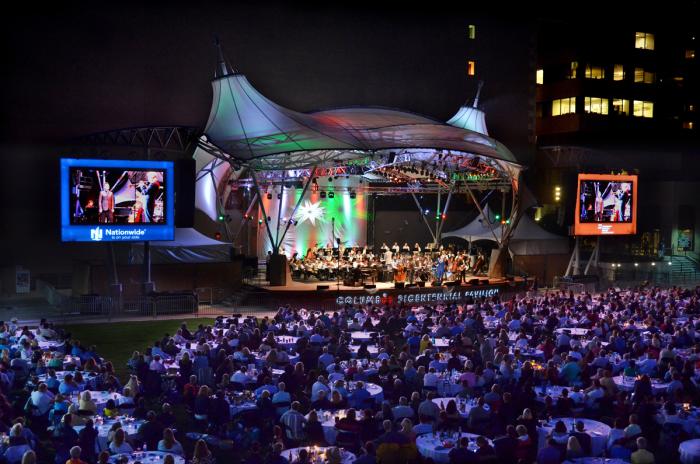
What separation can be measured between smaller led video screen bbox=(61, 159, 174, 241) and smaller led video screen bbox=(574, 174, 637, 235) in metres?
21.2

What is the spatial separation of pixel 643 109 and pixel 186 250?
166ft

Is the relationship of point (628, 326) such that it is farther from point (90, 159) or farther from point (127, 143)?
point (127, 143)

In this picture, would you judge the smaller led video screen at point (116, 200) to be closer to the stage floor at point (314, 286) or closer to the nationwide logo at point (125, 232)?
the nationwide logo at point (125, 232)

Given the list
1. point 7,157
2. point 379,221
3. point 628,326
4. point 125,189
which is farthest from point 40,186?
point 628,326

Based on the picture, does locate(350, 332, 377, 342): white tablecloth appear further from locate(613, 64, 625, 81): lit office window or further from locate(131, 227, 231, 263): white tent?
locate(613, 64, 625, 81): lit office window

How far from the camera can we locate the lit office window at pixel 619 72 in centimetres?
6725

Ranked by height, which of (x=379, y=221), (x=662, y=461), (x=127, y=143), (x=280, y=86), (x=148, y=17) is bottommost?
(x=662, y=461)

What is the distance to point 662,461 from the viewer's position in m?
13.1

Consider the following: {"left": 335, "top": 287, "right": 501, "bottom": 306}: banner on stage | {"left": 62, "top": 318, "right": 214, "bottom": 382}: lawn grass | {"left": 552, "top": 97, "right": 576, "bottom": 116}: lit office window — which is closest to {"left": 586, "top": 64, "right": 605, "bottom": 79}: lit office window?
{"left": 552, "top": 97, "right": 576, "bottom": 116}: lit office window

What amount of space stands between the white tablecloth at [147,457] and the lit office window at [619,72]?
211 feet

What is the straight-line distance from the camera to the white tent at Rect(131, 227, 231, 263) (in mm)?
32938

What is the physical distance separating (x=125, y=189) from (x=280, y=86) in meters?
18.4

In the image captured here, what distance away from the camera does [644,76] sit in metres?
68.8

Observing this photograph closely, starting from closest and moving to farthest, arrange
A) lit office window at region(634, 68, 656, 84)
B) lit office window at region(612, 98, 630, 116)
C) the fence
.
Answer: the fence, lit office window at region(612, 98, 630, 116), lit office window at region(634, 68, 656, 84)
